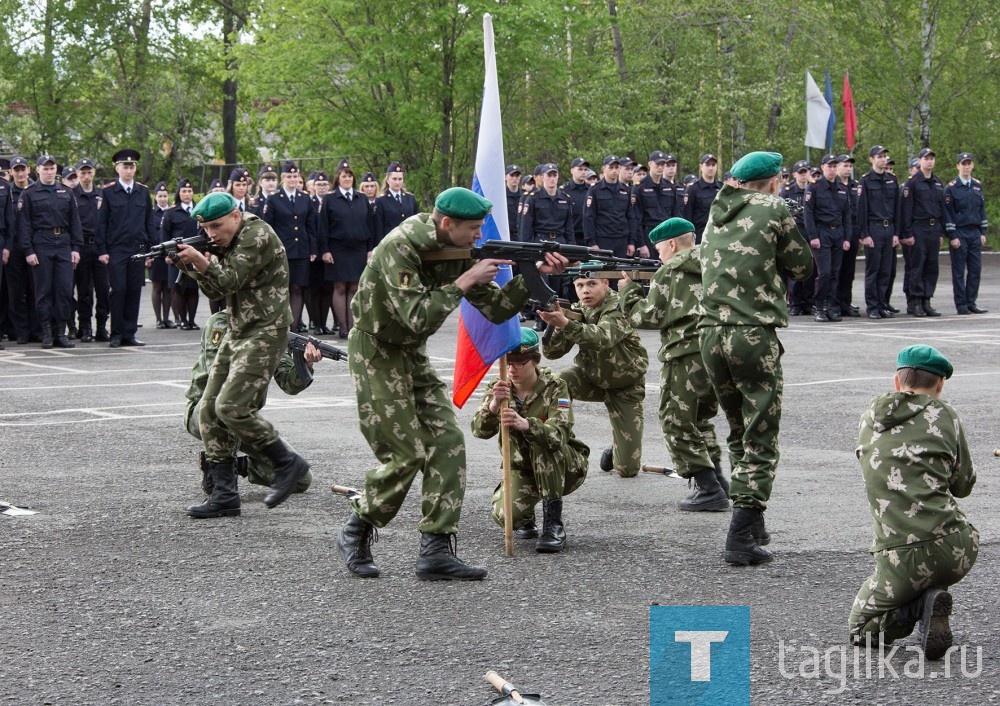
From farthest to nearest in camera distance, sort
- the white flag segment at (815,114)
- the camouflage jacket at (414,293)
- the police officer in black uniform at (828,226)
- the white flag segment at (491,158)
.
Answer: the white flag segment at (815,114) < the police officer in black uniform at (828,226) < the white flag segment at (491,158) < the camouflage jacket at (414,293)

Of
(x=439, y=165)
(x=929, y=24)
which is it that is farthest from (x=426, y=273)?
(x=929, y=24)

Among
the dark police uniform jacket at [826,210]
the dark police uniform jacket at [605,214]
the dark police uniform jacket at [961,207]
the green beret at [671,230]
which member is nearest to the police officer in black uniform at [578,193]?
the dark police uniform jacket at [605,214]

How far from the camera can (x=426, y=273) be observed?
6.98 m

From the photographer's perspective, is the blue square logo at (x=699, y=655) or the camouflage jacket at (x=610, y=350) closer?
the blue square logo at (x=699, y=655)

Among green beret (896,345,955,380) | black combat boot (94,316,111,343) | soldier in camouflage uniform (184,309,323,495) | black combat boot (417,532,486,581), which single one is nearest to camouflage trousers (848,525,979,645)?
green beret (896,345,955,380)

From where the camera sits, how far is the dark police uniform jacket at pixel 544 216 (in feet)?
71.7

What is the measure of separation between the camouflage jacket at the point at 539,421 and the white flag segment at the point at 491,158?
866mm

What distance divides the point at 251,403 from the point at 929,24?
3217cm

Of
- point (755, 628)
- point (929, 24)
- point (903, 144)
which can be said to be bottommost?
point (755, 628)

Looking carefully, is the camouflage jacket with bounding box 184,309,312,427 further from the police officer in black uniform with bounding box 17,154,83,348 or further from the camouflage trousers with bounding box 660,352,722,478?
the police officer in black uniform with bounding box 17,154,83,348

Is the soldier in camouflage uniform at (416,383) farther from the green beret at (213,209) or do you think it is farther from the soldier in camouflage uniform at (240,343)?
the green beret at (213,209)

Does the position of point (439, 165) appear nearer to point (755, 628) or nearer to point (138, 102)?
point (138, 102)

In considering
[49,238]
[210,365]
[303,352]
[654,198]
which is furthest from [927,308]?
[210,365]

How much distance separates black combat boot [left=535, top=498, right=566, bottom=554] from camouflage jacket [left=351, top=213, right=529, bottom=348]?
3.87 feet
